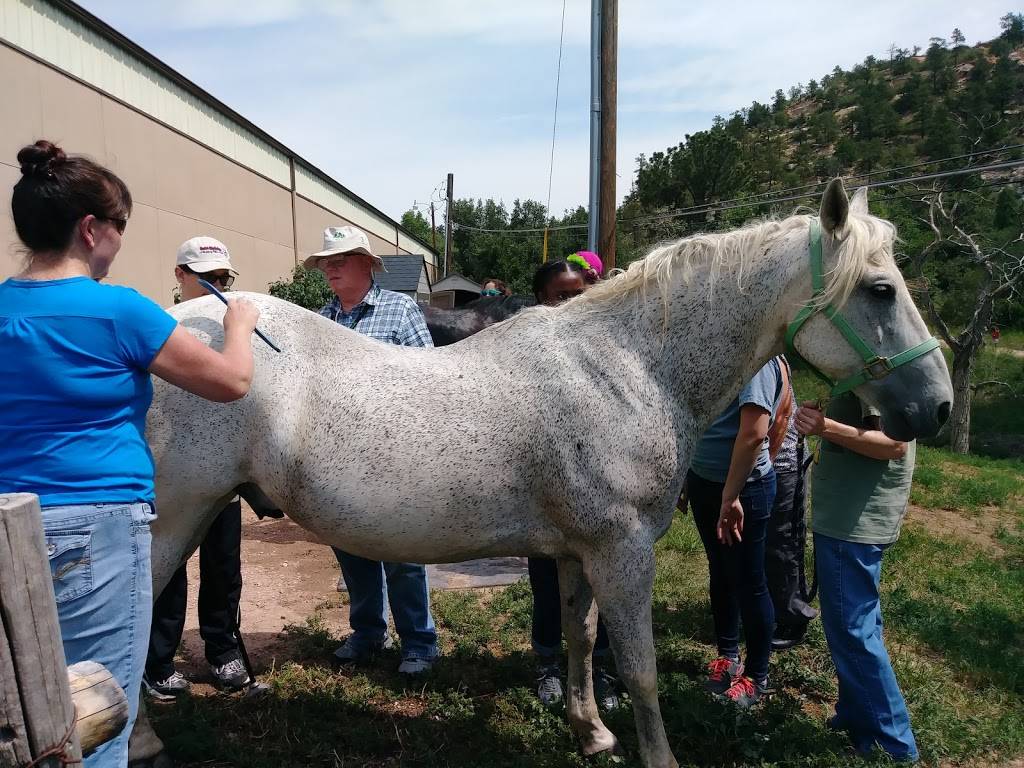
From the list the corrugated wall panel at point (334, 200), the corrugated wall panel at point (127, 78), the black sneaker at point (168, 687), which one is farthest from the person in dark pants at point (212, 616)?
the corrugated wall panel at point (334, 200)

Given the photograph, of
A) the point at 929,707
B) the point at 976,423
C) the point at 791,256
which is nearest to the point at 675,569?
the point at 929,707

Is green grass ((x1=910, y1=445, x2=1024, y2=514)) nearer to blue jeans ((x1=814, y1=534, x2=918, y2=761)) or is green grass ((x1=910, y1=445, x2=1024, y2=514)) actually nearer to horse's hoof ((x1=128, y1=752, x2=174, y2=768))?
blue jeans ((x1=814, y1=534, x2=918, y2=761))

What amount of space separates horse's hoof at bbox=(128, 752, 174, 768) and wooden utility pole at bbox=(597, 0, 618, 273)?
596 cm

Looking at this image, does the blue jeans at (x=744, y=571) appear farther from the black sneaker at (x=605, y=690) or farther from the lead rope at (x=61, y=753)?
the lead rope at (x=61, y=753)

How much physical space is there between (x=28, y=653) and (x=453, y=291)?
1255 inches

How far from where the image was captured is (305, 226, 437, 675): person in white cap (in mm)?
3641

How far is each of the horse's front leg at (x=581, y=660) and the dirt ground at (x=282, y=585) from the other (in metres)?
1.86

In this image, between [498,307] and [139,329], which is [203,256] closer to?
[139,329]

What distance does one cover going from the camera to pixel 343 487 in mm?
2459

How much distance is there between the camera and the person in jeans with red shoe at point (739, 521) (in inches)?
121

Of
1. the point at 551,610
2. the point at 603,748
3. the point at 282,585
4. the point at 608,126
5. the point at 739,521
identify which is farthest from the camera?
the point at 608,126

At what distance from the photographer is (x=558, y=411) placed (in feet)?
8.19

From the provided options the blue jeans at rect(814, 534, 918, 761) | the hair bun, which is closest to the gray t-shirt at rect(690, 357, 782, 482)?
the blue jeans at rect(814, 534, 918, 761)

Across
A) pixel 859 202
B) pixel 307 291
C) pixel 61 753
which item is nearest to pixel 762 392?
pixel 859 202
